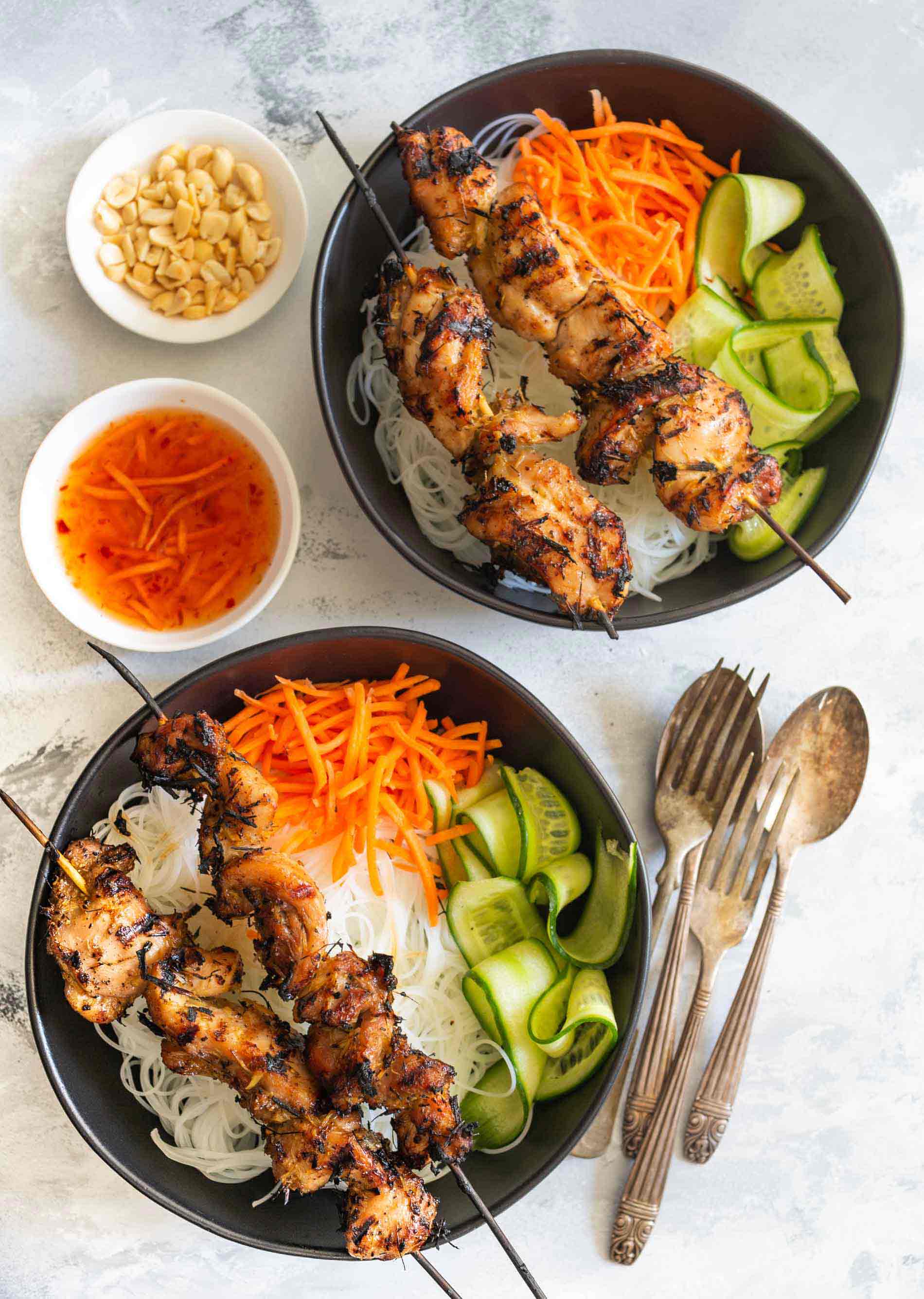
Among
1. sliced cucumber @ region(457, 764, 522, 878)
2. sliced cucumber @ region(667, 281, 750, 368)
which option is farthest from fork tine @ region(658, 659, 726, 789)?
sliced cucumber @ region(667, 281, 750, 368)

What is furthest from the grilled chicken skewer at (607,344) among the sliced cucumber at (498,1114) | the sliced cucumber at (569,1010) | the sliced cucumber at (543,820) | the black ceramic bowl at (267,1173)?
the sliced cucumber at (498,1114)

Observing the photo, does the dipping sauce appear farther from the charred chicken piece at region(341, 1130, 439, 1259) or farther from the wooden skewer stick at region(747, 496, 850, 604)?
the charred chicken piece at region(341, 1130, 439, 1259)

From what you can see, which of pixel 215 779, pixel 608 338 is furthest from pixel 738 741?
pixel 215 779

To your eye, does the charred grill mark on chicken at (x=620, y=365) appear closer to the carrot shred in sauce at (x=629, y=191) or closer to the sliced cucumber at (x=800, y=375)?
the carrot shred in sauce at (x=629, y=191)

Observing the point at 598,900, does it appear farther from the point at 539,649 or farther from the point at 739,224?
the point at 739,224

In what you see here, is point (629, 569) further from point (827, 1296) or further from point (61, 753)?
point (827, 1296)

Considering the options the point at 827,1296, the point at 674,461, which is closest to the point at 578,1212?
the point at 827,1296
